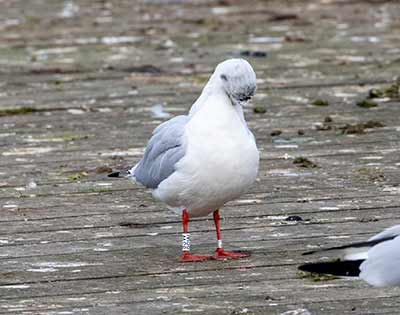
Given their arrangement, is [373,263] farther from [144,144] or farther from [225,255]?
[144,144]

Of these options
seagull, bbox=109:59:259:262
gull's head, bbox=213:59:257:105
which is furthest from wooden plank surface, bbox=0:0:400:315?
gull's head, bbox=213:59:257:105

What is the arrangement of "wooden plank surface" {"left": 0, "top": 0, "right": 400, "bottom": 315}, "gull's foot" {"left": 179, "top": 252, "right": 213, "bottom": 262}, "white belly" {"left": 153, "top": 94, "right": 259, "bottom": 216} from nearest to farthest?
"wooden plank surface" {"left": 0, "top": 0, "right": 400, "bottom": 315}
"white belly" {"left": 153, "top": 94, "right": 259, "bottom": 216}
"gull's foot" {"left": 179, "top": 252, "right": 213, "bottom": 262}

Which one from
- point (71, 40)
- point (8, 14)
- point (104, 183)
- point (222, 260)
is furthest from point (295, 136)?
point (8, 14)

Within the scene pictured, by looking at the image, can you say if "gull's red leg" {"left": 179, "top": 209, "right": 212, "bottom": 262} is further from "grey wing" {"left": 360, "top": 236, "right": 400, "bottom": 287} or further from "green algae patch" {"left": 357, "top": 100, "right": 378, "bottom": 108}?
"green algae patch" {"left": 357, "top": 100, "right": 378, "bottom": 108}

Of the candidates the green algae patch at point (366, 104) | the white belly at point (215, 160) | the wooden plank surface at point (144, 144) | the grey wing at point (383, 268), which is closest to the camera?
the grey wing at point (383, 268)

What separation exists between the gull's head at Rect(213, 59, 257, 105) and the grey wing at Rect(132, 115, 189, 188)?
0.26 meters

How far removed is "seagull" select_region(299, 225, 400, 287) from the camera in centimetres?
414

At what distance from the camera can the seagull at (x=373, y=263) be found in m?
4.14

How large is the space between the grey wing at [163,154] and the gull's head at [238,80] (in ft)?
0.85

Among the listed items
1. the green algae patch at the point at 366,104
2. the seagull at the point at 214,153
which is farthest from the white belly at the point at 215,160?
the green algae patch at the point at 366,104

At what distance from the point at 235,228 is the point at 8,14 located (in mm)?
8824

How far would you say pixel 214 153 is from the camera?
5012mm

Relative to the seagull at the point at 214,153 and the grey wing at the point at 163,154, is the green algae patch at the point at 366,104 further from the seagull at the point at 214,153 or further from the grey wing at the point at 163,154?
the seagull at the point at 214,153

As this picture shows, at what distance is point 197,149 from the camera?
5.06 metres
